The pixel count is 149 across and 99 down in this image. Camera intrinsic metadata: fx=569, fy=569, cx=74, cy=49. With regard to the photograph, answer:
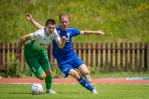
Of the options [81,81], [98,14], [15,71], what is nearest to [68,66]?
[81,81]

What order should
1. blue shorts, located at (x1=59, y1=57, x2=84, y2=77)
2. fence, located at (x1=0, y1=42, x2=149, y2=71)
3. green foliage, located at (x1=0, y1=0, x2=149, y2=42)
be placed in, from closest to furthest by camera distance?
blue shorts, located at (x1=59, y1=57, x2=84, y2=77) < fence, located at (x1=0, y1=42, x2=149, y2=71) < green foliage, located at (x1=0, y1=0, x2=149, y2=42)

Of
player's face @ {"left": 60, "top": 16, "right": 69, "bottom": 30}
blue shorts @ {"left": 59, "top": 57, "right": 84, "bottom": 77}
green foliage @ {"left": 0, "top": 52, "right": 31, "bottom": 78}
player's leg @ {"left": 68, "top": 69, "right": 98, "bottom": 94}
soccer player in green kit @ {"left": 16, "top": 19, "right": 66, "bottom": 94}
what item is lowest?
green foliage @ {"left": 0, "top": 52, "right": 31, "bottom": 78}

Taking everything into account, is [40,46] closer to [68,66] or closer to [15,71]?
[68,66]

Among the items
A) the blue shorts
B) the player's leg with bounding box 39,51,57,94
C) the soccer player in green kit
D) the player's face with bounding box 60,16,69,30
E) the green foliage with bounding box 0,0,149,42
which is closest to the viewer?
the soccer player in green kit

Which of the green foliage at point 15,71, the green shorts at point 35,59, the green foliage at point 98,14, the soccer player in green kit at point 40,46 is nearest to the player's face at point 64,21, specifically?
the soccer player in green kit at point 40,46

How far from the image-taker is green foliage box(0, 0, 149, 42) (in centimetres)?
3653

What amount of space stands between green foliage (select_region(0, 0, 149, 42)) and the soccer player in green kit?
16782 millimetres

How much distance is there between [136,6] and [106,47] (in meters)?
14.0

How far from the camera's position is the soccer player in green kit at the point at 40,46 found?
51.5 feet

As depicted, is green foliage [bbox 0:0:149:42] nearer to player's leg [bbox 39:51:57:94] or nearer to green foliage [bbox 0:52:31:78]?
green foliage [bbox 0:52:31:78]

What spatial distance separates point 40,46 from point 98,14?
23846 millimetres

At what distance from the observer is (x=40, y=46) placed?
16.4 m

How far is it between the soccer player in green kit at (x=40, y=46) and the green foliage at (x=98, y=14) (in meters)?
16.8

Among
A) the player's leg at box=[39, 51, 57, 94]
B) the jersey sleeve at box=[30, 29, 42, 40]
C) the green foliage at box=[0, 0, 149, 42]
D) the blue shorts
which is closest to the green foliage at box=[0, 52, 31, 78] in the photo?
the green foliage at box=[0, 0, 149, 42]
